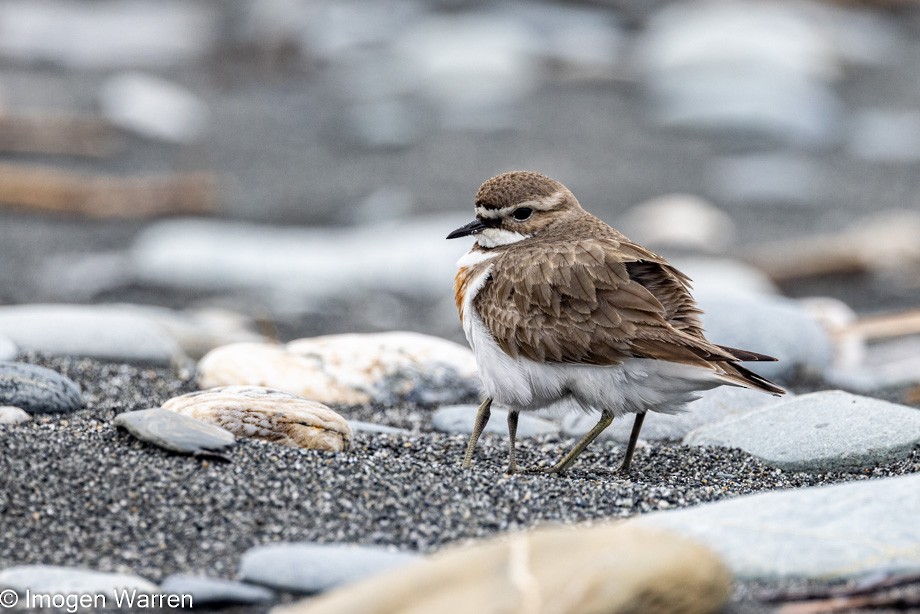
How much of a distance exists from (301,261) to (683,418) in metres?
6.20

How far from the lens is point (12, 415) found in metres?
4.69

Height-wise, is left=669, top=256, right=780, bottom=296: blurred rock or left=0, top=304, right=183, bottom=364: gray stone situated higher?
left=669, top=256, right=780, bottom=296: blurred rock

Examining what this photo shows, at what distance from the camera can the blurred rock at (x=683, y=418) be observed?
5.65 m

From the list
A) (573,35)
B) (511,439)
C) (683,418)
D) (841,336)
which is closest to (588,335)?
(511,439)

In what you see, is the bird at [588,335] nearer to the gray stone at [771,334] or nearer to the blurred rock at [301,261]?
the gray stone at [771,334]

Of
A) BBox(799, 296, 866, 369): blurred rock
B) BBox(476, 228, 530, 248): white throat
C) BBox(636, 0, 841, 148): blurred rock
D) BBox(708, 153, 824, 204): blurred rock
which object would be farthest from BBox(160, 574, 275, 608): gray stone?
BBox(636, 0, 841, 148): blurred rock

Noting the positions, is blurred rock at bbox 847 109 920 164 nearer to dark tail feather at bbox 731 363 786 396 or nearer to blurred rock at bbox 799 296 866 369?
blurred rock at bbox 799 296 866 369

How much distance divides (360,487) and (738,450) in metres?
1.82

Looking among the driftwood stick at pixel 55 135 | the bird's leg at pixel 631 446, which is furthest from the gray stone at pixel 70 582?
the driftwood stick at pixel 55 135

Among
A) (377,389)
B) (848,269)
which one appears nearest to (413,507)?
(377,389)

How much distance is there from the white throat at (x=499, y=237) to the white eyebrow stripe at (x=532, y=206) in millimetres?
69

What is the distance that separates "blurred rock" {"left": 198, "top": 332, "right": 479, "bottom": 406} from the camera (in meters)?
5.99

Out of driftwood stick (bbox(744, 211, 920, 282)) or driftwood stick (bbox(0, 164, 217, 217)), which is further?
driftwood stick (bbox(0, 164, 217, 217))

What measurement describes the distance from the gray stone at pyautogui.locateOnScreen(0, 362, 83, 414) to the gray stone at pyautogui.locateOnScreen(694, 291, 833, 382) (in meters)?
3.67
